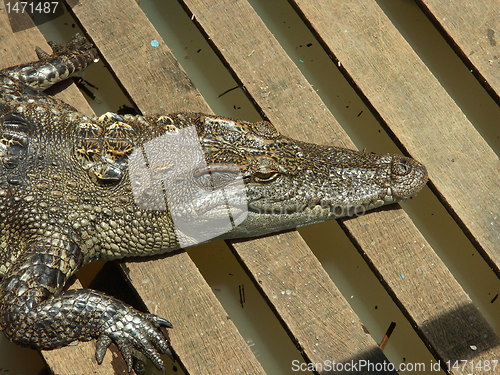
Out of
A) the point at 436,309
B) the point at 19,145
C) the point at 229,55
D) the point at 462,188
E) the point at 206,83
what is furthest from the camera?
the point at 206,83

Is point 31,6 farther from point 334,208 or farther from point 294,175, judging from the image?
point 334,208

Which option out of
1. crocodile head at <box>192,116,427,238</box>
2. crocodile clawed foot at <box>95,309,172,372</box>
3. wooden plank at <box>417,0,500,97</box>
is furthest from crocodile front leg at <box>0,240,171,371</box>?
wooden plank at <box>417,0,500,97</box>

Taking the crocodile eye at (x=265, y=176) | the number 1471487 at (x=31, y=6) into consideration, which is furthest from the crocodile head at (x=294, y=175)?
the number 1471487 at (x=31, y=6)

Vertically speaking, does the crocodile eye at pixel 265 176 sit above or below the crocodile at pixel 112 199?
below

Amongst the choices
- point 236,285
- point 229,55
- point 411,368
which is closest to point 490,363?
point 411,368

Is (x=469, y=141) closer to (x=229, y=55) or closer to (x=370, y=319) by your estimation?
(x=370, y=319)

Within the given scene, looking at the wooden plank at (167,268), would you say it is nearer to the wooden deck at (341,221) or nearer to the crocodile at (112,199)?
the wooden deck at (341,221)

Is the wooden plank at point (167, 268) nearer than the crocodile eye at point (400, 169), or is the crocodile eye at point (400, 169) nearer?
the wooden plank at point (167, 268)
